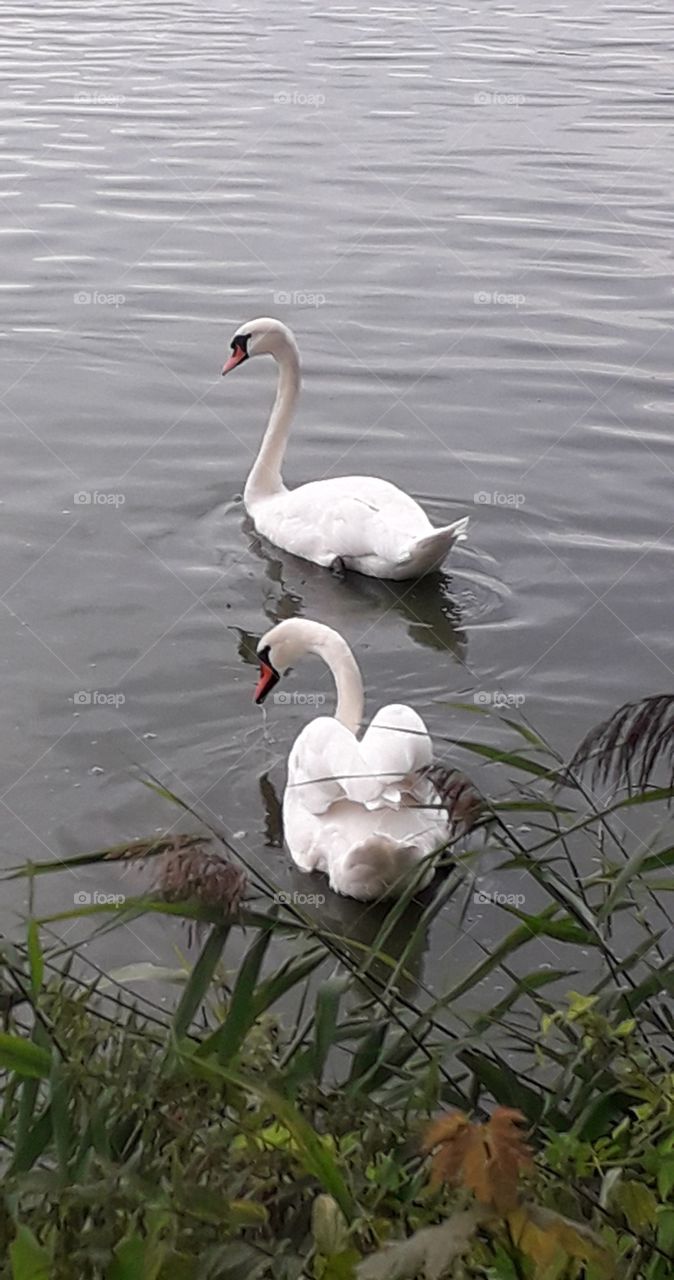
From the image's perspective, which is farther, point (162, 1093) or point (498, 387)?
point (498, 387)

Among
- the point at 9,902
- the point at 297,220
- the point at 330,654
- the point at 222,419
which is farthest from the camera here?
the point at 297,220

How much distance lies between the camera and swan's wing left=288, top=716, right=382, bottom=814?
4.85m

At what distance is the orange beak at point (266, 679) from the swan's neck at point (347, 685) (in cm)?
29

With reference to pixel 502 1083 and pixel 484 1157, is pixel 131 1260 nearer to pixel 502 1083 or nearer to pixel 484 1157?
pixel 484 1157

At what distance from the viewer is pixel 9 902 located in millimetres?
4840

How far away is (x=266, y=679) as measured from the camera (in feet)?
19.1

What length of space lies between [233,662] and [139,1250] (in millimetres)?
4805

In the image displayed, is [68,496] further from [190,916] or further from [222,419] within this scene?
[190,916]

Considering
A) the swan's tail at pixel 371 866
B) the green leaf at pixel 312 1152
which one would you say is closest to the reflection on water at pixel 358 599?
the swan's tail at pixel 371 866

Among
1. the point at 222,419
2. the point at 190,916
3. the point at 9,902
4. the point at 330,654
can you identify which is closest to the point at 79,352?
the point at 222,419

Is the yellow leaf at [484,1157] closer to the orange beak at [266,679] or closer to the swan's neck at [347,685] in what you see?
the swan's neck at [347,685]

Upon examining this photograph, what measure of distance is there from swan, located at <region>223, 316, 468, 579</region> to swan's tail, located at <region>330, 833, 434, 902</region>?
1.97 m

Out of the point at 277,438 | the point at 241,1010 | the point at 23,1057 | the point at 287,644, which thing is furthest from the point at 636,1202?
the point at 277,438

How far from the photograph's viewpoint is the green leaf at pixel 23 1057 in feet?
6.05
